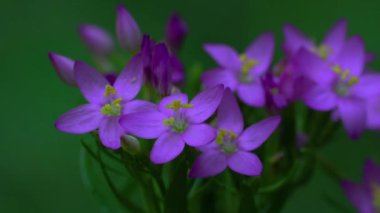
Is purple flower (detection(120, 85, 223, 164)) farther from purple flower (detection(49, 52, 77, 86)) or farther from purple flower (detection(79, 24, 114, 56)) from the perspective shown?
purple flower (detection(79, 24, 114, 56))

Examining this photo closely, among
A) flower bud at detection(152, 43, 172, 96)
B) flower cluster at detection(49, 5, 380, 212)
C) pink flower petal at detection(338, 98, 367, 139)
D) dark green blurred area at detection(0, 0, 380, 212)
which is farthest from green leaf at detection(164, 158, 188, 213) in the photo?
dark green blurred area at detection(0, 0, 380, 212)

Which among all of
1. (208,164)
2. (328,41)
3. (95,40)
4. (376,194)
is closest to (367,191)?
(376,194)

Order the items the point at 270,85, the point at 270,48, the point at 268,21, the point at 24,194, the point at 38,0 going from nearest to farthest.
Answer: the point at 270,85
the point at 270,48
the point at 24,194
the point at 38,0
the point at 268,21

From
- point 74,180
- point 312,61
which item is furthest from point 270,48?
point 74,180

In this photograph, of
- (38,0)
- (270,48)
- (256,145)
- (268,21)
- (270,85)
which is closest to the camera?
(256,145)

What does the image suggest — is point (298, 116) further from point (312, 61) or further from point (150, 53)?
point (150, 53)
